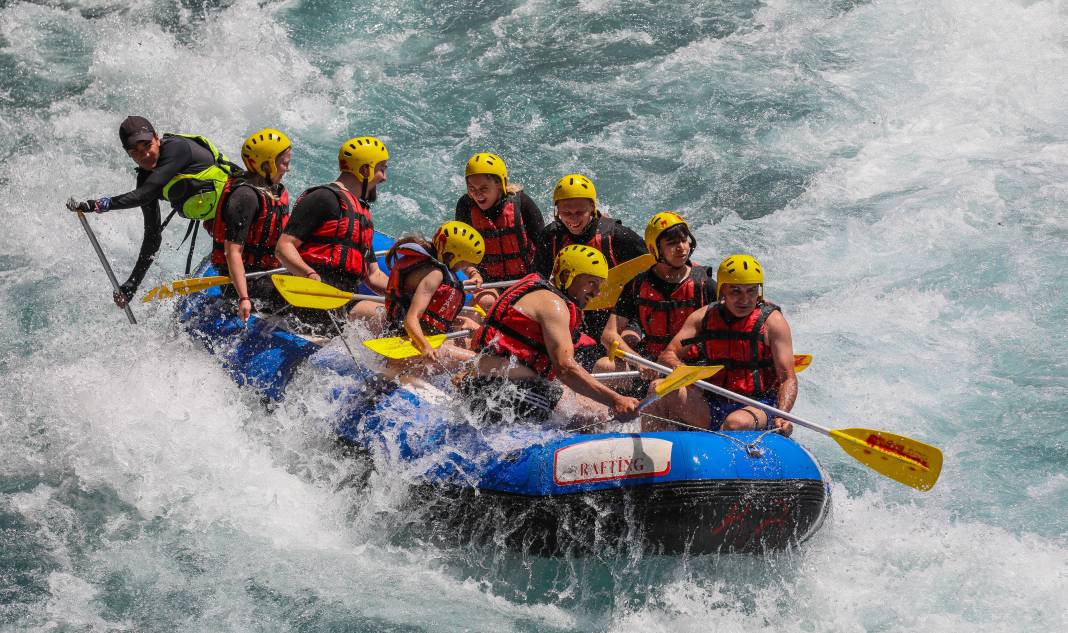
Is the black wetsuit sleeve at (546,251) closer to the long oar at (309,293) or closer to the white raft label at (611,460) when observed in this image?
the long oar at (309,293)

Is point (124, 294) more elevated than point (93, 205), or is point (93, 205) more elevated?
point (93, 205)

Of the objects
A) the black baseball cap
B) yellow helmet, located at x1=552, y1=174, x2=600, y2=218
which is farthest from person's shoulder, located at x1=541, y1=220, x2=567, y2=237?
the black baseball cap

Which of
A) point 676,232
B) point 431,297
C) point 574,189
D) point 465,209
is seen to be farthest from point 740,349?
point 465,209

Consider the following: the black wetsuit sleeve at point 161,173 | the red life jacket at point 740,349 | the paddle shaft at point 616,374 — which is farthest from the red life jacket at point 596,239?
the black wetsuit sleeve at point 161,173

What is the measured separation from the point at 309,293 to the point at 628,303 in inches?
68.5

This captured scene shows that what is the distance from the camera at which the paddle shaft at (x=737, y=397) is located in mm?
4988

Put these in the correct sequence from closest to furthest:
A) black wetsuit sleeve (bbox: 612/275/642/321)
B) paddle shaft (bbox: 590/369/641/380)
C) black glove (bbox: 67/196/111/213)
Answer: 1. paddle shaft (bbox: 590/369/641/380)
2. black wetsuit sleeve (bbox: 612/275/642/321)
3. black glove (bbox: 67/196/111/213)

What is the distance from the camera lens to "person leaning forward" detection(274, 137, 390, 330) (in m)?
6.09

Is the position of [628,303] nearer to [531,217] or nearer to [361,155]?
[531,217]

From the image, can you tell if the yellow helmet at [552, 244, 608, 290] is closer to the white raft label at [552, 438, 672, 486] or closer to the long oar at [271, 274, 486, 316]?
the white raft label at [552, 438, 672, 486]

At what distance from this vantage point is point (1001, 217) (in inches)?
368

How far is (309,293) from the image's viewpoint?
19.0 ft

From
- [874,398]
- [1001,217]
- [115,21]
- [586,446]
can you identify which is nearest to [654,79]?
[1001,217]

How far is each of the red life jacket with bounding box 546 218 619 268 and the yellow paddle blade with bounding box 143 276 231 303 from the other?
1.92 meters
